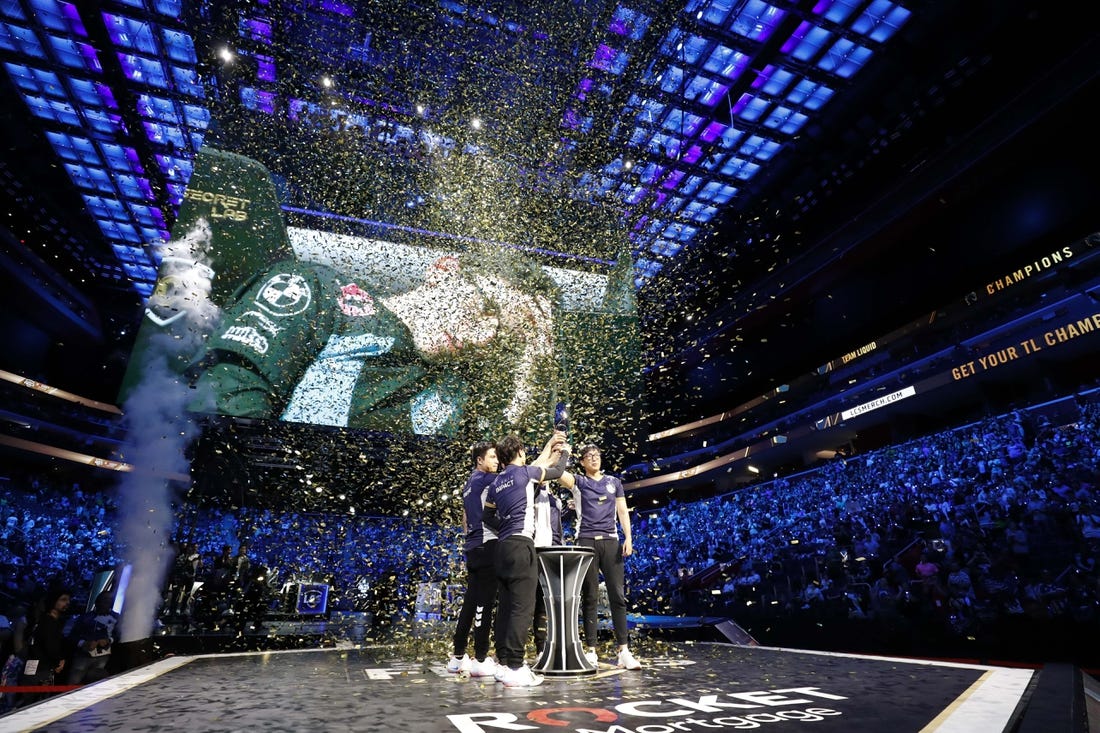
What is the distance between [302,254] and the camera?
9.37 meters

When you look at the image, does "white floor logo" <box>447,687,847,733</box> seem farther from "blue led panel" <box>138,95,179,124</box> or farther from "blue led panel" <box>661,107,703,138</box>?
"blue led panel" <box>138,95,179,124</box>

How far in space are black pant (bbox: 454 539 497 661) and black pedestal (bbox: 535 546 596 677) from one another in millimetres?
328

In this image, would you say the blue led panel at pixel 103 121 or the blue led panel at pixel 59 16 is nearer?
the blue led panel at pixel 59 16

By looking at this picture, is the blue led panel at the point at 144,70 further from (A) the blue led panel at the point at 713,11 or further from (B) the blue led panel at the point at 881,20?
(B) the blue led panel at the point at 881,20

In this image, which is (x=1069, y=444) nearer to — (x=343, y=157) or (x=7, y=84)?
(x=343, y=157)

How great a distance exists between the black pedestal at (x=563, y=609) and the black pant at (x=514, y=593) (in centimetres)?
27

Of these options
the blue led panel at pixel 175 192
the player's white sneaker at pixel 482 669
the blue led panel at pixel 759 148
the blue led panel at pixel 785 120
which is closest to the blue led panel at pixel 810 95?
the blue led panel at pixel 785 120

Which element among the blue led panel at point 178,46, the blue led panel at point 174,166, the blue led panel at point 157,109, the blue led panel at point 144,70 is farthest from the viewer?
the blue led panel at point 174,166

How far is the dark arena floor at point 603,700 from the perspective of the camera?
6.49ft

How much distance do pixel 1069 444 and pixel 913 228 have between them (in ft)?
24.2

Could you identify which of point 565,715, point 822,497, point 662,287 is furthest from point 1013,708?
point 662,287

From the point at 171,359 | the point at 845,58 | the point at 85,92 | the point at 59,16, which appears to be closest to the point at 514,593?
the point at 171,359

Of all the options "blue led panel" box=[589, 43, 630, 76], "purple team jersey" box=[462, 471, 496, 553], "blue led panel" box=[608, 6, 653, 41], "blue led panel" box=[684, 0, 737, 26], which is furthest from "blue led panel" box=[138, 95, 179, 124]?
"purple team jersey" box=[462, 471, 496, 553]

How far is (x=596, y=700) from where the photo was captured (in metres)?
2.52
